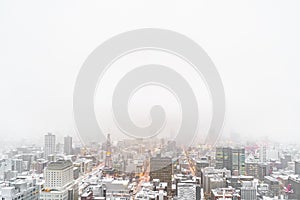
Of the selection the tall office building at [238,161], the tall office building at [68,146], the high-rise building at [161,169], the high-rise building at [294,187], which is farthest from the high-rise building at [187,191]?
the tall office building at [68,146]

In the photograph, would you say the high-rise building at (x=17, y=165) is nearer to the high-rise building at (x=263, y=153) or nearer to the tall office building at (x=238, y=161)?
the tall office building at (x=238, y=161)

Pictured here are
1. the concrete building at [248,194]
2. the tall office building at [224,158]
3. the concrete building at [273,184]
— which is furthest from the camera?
the tall office building at [224,158]

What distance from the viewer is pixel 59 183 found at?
2.43m

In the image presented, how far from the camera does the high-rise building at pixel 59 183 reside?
232 cm

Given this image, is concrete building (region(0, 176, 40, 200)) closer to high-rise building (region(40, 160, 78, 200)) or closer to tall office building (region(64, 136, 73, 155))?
high-rise building (region(40, 160, 78, 200))

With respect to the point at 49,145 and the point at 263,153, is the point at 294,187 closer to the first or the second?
the point at 263,153

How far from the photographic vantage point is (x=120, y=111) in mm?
2262

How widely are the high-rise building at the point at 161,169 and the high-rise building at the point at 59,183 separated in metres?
0.84

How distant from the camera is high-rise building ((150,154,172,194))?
3.02 metres

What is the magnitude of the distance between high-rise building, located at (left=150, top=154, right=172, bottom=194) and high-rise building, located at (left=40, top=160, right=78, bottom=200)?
84 cm

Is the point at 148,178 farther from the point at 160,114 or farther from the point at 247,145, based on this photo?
the point at 247,145

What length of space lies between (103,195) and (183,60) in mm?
1385

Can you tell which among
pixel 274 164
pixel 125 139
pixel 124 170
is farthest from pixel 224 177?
pixel 125 139

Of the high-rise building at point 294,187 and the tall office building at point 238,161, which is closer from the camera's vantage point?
the high-rise building at point 294,187
